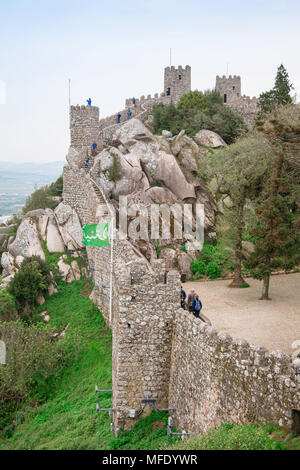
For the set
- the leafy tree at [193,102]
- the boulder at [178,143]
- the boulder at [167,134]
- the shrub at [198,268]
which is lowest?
the shrub at [198,268]

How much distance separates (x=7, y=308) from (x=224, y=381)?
16.6m

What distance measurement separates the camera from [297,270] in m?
24.8

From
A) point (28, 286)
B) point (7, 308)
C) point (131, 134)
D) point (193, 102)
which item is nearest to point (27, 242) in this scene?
point (28, 286)

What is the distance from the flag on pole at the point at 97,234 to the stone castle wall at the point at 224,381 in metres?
11.1

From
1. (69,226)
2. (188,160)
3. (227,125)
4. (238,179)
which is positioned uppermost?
(227,125)

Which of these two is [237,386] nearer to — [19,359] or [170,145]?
[19,359]

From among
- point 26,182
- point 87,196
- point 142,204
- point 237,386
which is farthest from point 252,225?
point 26,182

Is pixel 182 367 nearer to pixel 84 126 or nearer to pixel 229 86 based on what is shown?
pixel 84 126

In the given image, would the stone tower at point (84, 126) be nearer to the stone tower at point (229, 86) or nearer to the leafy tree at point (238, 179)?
the leafy tree at point (238, 179)

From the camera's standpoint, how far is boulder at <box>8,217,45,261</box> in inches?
1094

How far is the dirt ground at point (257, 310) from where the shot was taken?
1452cm

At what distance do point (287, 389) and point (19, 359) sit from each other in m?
13.8

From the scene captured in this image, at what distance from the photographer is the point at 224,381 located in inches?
371

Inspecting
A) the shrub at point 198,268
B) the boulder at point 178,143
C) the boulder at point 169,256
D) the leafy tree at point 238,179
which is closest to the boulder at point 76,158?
the boulder at point 178,143
